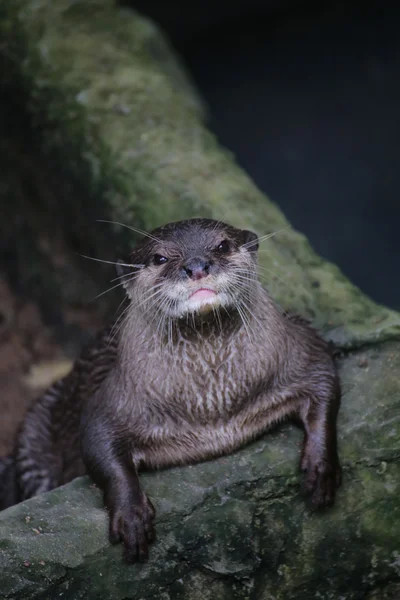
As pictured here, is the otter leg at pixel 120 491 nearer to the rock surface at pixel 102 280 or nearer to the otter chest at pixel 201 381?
the rock surface at pixel 102 280

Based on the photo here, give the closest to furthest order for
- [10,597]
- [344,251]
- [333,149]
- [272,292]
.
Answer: [10,597], [272,292], [344,251], [333,149]

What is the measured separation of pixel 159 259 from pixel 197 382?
0.39 m

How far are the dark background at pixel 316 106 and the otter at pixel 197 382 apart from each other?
7.33 ft

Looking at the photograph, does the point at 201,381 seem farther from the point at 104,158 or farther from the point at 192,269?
the point at 104,158

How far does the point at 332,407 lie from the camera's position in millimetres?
3191

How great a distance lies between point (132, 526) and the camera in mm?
2961

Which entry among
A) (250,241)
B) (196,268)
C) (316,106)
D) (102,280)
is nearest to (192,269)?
(196,268)

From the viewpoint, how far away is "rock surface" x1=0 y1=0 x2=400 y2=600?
9.79ft

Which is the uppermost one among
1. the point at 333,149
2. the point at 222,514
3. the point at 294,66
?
the point at 294,66

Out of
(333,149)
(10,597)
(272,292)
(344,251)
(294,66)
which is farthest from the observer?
(294,66)

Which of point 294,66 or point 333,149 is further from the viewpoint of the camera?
point 294,66

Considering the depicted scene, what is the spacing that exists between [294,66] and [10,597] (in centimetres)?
473

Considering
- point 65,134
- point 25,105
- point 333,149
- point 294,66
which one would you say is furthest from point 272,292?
point 294,66

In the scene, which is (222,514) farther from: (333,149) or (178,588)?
(333,149)
